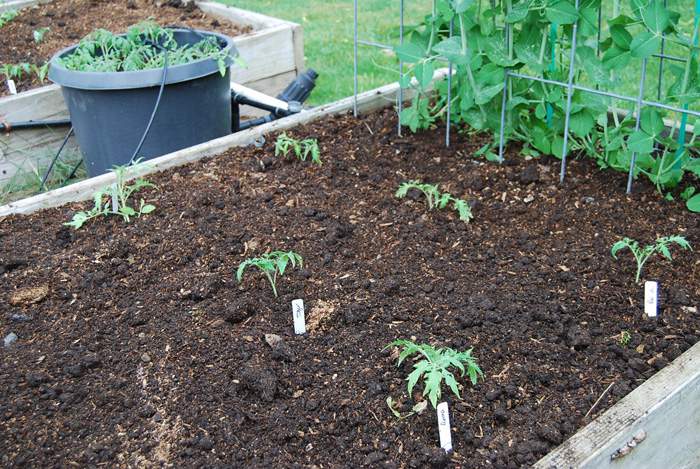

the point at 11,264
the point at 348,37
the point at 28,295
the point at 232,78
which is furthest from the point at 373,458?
the point at 348,37

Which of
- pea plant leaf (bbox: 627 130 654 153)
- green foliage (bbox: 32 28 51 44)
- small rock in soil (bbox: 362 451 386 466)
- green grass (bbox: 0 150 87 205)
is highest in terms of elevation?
green foliage (bbox: 32 28 51 44)

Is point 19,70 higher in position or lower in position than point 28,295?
higher

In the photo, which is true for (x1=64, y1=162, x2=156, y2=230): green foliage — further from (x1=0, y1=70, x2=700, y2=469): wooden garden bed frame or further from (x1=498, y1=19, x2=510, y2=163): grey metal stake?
(x1=0, y1=70, x2=700, y2=469): wooden garden bed frame

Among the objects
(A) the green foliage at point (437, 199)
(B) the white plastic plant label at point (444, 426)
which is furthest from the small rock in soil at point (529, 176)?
(B) the white plastic plant label at point (444, 426)

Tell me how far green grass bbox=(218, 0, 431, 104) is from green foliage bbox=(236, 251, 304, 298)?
101 inches

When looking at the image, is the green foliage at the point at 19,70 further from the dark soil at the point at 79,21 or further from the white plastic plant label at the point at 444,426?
the white plastic plant label at the point at 444,426

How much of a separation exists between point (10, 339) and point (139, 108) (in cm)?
148

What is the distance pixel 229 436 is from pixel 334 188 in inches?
58.7

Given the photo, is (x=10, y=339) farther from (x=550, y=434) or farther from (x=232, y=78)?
(x=232, y=78)

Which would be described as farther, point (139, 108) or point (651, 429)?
point (139, 108)

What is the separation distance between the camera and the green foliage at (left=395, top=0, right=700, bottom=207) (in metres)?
2.97

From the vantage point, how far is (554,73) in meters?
3.40

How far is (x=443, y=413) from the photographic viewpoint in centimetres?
199

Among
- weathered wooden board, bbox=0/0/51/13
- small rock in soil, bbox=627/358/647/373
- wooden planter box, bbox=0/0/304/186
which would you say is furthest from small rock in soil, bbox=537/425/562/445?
weathered wooden board, bbox=0/0/51/13
